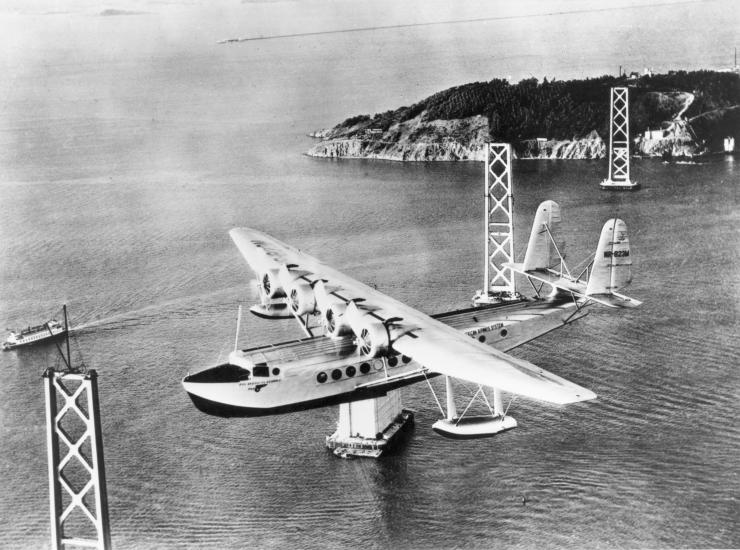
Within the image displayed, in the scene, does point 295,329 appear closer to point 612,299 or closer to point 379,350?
point 612,299

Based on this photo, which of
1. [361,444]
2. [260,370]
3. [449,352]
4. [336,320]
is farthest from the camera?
[361,444]

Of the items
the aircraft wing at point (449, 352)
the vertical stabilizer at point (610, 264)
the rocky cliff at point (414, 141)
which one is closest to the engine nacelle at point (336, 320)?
the aircraft wing at point (449, 352)

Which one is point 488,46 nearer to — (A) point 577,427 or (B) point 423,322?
(A) point 577,427

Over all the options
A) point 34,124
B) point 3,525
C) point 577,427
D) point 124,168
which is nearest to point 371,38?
point 124,168

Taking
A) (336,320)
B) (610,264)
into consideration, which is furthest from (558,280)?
(336,320)

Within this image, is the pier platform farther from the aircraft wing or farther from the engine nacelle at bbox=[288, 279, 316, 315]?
the engine nacelle at bbox=[288, 279, 316, 315]

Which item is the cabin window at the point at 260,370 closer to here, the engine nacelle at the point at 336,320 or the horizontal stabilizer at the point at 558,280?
the engine nacelle at the point at 336,320

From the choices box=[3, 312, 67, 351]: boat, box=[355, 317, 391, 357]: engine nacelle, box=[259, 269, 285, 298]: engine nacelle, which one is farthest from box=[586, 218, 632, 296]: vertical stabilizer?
box=[3, 312, 67, 351]: boat
